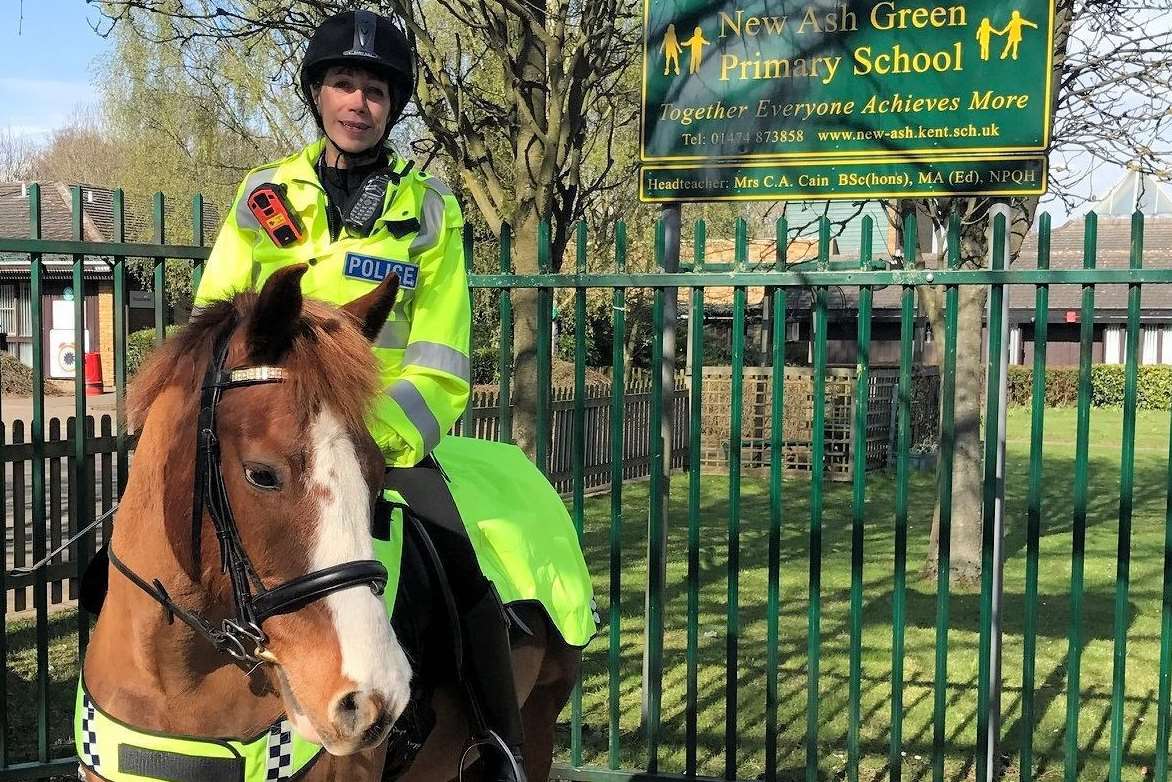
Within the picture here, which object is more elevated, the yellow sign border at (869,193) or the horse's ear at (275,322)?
the yellow sign border at (869,193)

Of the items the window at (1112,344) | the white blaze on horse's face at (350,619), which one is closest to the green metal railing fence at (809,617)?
the white blaze on horse's face at (350,619)

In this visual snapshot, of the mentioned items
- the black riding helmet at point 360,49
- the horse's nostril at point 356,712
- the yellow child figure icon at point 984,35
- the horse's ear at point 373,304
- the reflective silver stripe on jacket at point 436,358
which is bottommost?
the horse's nostril at point 356,712

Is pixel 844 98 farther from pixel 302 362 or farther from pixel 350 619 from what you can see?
pixel 350 619

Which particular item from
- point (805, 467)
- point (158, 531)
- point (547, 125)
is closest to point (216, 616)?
point (158, 531)

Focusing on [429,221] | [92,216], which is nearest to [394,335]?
[429,221]

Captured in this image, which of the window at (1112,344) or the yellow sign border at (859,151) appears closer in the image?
the yellow sign border at (859,151)

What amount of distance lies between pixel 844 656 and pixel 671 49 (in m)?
4.59

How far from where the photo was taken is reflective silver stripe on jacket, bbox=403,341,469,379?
277 centimetres

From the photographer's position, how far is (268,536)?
2018mm

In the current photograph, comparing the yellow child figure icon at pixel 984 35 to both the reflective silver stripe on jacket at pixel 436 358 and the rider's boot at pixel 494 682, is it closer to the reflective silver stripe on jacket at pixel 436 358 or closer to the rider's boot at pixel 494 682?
the reflective silver stripe on jacket at pixel 436 358

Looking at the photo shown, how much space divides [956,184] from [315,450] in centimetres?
337

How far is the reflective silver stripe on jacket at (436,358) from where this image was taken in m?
2.77

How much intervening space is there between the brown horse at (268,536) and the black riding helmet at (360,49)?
2.89 feet

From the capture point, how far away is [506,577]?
10.2 feet
